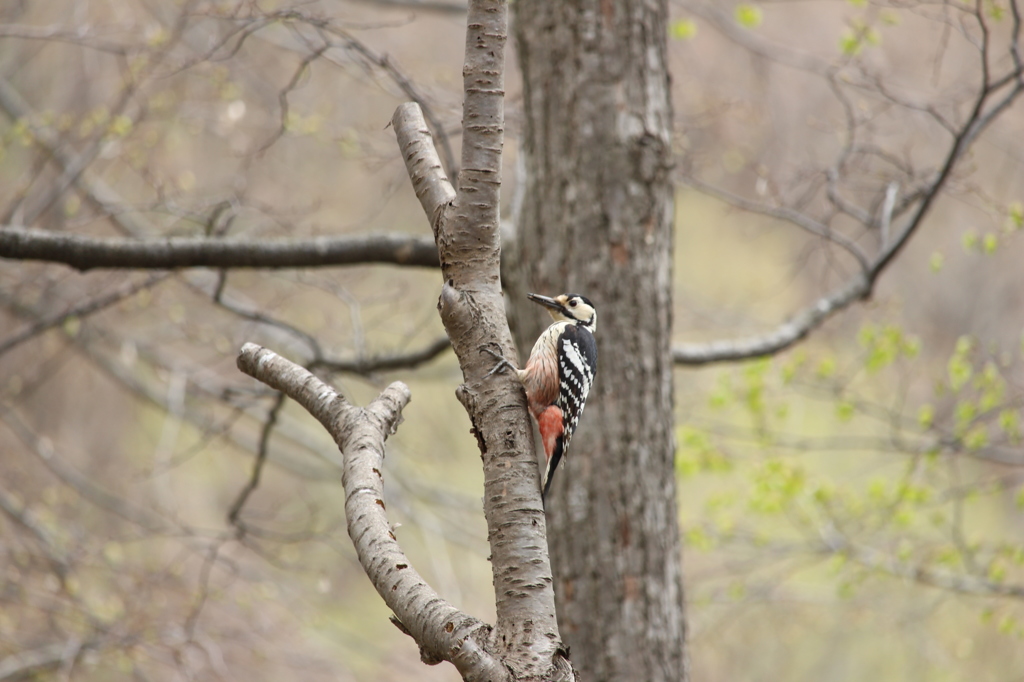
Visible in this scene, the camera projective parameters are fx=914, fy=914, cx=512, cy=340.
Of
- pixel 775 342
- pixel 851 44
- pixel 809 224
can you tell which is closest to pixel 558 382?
pixel 775 342

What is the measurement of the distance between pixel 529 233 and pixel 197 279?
3334 millimetres

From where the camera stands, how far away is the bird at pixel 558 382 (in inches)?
123

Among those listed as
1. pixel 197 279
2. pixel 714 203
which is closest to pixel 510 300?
pixel 197 279

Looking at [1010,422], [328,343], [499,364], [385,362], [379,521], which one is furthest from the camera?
[328,343]

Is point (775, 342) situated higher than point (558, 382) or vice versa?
point (775, 342)

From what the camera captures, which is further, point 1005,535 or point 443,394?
point 1005,535

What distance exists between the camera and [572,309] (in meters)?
3.63

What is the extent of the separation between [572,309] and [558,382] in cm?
52

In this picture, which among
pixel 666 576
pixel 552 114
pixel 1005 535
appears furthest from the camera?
pixel 1005 535

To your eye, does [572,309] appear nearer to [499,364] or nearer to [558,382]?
[558,382]

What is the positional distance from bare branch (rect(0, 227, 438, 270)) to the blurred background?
37 centimetres

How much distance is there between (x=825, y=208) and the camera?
6.12 m

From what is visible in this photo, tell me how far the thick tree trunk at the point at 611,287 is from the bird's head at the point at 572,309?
10 cm

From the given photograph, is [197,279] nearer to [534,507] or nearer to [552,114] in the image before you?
[552,114]
